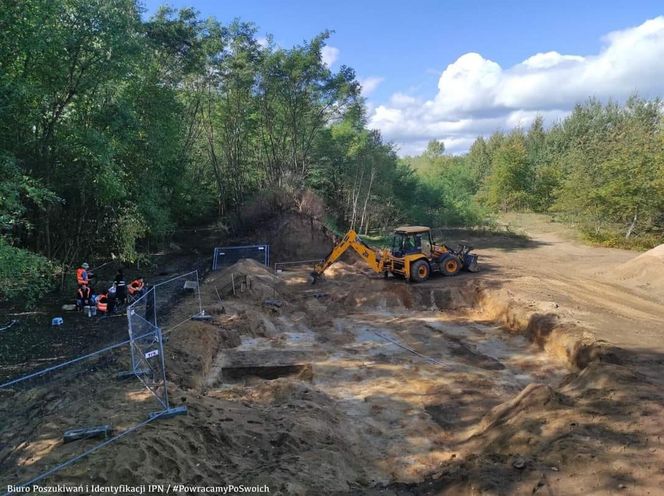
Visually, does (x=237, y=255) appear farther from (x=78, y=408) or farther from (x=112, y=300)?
(x=78, y=408)

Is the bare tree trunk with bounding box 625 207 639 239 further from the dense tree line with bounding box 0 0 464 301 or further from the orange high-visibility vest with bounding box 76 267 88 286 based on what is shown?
the orange high-visibility vest with bounding box 76 267 88 286

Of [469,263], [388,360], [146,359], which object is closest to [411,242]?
[469,263]

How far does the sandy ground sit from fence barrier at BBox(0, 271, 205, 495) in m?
0.06

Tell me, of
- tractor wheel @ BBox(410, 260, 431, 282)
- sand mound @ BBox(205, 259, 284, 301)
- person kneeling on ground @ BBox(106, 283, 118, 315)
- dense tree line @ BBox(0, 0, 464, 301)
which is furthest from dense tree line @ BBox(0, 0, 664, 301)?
tractor wheel @ BBox(410, 260, 431, 282)

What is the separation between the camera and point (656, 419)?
5.85m

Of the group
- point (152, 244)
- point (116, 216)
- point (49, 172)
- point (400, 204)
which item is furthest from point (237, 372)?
point (400, 204)

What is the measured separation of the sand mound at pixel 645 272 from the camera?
1705cm

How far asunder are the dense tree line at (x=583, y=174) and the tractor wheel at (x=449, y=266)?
14.7 m

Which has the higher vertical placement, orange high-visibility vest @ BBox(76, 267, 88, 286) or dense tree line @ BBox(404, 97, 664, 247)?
dense tree line @ BBox(404, 97, 664, 247)

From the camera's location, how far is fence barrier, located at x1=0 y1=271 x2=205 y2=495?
518cm

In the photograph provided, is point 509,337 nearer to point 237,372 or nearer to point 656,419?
point 656,419

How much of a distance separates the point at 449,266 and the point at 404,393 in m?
9.42

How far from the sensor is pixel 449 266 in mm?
17578

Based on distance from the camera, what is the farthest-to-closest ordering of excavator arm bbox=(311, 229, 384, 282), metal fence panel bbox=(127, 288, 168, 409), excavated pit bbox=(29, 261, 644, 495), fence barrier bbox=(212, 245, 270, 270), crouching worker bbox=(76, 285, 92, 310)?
fence barrier bbox=(212, 245, 270, 270) < excavator arm bbox=(311, 229, 384, 282) < crouching worker bbox=(76, 285, 92, 310) < metal fence panel bbox=(127, 288, 168, 409) < excavated pit bbox=(29, 261, 644, 495)
